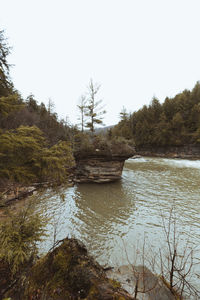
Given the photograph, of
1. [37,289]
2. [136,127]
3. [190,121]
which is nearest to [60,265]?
[37,289]

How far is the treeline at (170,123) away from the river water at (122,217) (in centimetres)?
2705

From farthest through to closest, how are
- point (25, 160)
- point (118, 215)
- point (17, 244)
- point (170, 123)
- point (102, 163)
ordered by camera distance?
point (170, 123) < point (102, 163) < point (118, 215) < point (25, 160) < point (17, 244)

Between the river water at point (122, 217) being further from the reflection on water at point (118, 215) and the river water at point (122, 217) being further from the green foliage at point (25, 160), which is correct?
the green foliage at point (25, 160)

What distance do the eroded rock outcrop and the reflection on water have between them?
1.09 m

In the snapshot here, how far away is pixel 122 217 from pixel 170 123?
119ft

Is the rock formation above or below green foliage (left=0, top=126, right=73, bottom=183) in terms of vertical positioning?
below

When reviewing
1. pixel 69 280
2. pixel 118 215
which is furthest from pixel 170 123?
pixel 69 280

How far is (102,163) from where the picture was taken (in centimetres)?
940

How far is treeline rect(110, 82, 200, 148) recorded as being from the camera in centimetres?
3141

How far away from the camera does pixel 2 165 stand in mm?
2424

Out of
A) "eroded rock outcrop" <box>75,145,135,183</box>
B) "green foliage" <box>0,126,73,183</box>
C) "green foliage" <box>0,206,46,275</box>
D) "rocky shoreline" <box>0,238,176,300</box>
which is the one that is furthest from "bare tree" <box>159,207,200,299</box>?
"eroded rock outcrop" <box>75,145,135,183</box>

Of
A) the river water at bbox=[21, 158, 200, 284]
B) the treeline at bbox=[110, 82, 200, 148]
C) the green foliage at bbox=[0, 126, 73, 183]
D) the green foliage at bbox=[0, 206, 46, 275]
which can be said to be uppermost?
the treeline at bbox=[110, 82, 200, 148]

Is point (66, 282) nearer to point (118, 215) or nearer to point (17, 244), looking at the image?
point (17, 244)

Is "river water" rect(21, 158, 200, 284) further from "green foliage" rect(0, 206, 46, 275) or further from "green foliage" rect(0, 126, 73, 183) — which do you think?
"green foliage" rect(0, 126, 73, 183)
